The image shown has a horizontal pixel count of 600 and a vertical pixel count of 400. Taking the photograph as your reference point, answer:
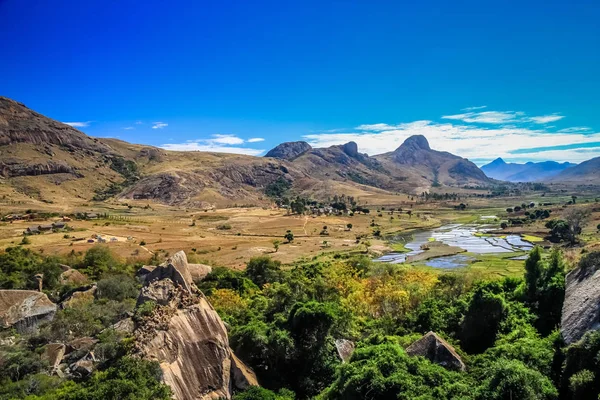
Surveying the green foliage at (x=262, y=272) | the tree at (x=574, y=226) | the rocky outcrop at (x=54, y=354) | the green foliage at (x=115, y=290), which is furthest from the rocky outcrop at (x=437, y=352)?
the tree at (x=574, y=226)

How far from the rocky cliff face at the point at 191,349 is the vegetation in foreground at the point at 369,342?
128 cm

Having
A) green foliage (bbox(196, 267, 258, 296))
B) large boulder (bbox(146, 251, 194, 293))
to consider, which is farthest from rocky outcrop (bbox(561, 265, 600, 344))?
green foliage (bbox(196, 267, 258, 296))

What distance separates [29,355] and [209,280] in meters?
29.8

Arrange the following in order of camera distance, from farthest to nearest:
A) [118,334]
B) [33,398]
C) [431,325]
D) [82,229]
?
[82,229] < [431,325] < [118,334] < [33,398]

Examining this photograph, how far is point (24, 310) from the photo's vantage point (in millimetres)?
38375

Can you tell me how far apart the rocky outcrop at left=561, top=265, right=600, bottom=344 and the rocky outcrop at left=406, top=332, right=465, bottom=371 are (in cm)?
669

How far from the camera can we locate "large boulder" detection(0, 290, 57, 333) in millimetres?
37156

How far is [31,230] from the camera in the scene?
96438 mm

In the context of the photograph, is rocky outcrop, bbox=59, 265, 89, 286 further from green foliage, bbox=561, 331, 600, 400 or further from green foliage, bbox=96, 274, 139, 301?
green foliage, bbox=561, 331, 600, 400

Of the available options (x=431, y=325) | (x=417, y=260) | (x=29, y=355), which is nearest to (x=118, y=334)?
(x=29, y=355)

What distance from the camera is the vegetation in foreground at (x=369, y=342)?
782 inches

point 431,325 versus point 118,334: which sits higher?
point 118,334

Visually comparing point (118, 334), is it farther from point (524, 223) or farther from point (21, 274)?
point (524, 223)

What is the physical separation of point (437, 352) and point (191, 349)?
51.1 ft
